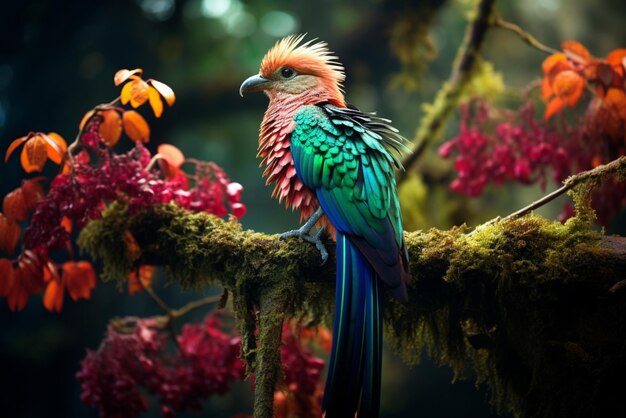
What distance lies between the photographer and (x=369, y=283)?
1.91m

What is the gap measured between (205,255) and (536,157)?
6.83 feet

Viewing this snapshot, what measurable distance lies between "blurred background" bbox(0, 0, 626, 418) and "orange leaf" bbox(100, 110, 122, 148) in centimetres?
236

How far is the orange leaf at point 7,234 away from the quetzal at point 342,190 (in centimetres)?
112

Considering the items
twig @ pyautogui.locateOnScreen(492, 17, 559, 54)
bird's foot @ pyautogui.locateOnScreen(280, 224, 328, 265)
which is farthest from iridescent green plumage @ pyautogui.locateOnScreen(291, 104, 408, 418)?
twig @ pyautogui.locateOnScreen(492, 17, 559, 54)

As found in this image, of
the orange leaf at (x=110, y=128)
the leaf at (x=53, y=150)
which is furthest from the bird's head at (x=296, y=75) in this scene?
the leaf at (x=53, y=150)

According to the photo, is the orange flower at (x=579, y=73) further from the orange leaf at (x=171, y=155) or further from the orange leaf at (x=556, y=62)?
the orange leaf at (x=171, y=155)

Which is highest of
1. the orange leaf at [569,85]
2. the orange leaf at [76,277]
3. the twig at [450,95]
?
the twig at [450,95]

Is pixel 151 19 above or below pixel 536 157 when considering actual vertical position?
above

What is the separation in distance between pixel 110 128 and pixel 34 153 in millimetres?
336

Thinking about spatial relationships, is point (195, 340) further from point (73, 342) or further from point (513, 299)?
point (73, 342)

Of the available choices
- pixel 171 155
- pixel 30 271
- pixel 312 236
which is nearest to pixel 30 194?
pixel 30 271

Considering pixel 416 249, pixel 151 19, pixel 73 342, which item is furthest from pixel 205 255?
pixel 151 19

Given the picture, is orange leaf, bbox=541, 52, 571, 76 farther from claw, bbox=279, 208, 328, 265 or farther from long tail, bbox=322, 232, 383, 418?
long tail, bbox=322, 232, 383, 418

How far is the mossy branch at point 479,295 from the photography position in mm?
1922
